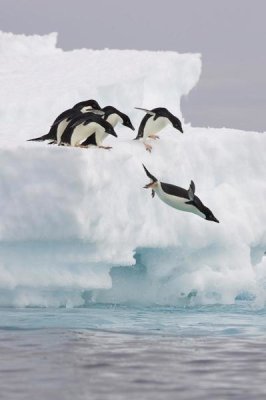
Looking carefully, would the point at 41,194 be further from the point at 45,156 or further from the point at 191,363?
the point at 191,363

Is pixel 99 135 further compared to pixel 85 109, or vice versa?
pixel 85 109

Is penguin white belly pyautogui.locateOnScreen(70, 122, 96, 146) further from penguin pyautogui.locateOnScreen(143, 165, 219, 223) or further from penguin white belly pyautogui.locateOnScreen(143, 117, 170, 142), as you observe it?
penguin pyautogui.locateOnScreen(143, 165, 219, 223)

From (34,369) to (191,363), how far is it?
172cm

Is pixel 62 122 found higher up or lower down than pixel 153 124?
lower down

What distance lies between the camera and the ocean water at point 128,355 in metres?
9.50

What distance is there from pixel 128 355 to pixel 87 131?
631 centimetres

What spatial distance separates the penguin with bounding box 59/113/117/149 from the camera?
17.0 metres

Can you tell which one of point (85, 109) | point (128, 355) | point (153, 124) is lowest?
point (128, 355)

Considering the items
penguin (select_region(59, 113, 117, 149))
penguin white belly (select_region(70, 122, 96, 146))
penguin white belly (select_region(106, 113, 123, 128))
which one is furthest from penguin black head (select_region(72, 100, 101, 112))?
penguin white belly (select_region(70, 122, 96, 146))

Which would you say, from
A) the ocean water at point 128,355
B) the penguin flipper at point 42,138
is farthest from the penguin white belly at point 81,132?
the ocean water at point 128,355

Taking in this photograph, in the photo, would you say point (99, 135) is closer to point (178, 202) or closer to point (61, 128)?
point (61, 128)

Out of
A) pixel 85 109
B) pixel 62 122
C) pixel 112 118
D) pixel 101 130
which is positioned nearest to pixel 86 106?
pixel 85 109

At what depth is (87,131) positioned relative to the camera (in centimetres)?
1722

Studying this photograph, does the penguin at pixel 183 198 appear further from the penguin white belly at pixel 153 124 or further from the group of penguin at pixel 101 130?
the penguin white belly at pixel 153 124
